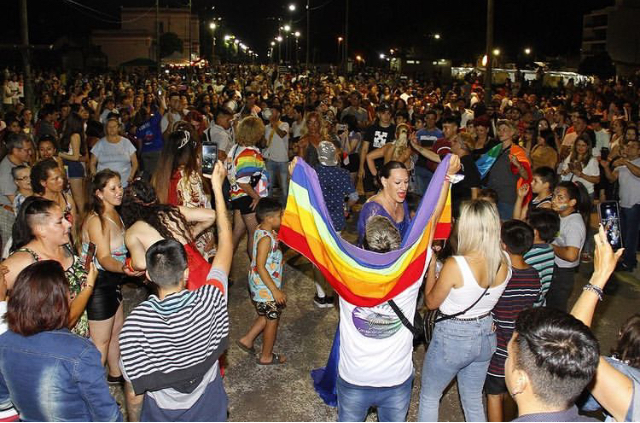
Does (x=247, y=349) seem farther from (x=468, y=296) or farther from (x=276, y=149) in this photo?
(x=276, y=149)

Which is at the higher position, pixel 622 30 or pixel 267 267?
pixel 622 30

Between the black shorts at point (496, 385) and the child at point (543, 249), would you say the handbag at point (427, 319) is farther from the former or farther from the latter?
the child at point (543, 249)

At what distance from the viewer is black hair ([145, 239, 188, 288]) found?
3.31 meters

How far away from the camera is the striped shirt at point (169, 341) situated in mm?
3162

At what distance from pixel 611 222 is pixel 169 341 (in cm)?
340

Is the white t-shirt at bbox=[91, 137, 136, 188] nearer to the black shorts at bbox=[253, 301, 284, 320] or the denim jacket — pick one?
the black shorts at bbox=[253, 301, 284, 320]

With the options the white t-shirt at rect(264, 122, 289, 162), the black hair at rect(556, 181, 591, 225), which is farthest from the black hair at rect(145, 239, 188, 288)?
the white t-shirt at rect(264, 122, 289, 162)

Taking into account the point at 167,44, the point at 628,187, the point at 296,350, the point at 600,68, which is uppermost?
the point at 167,44

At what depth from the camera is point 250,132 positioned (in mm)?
7695

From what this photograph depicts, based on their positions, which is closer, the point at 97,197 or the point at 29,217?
the point at 29,217

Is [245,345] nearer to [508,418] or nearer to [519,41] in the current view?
[508,418]

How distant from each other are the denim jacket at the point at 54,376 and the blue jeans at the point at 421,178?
7.77 metres

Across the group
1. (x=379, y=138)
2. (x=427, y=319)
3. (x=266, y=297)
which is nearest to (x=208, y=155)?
(x=266, y=297)

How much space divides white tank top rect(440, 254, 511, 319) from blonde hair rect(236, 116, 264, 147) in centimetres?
422
